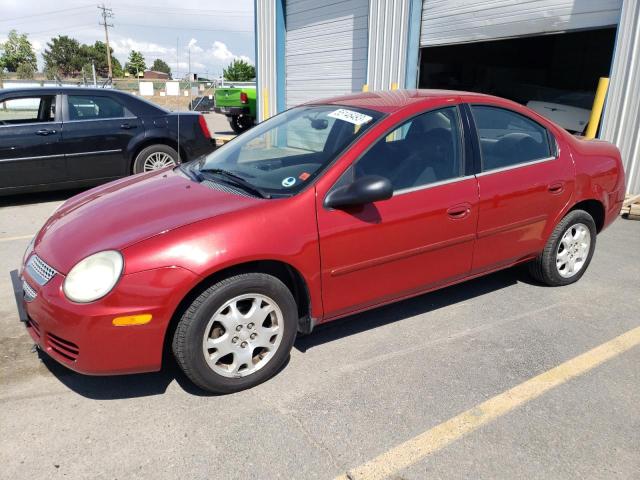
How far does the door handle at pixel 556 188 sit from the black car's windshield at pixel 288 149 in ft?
4.90

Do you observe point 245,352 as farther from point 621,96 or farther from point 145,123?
point 621,96

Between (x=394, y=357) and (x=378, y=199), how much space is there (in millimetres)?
1015

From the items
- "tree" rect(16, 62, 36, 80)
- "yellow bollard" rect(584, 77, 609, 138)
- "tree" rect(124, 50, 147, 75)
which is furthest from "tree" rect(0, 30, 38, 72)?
"yellow bollard" rect(584, 77, 609, 138)

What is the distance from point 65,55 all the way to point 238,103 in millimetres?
A: 90672

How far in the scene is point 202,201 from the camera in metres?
2.80

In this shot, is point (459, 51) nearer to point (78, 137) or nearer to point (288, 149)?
point (78, 137)

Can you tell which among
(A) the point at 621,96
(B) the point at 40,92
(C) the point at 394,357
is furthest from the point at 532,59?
(C) the point at 394,357

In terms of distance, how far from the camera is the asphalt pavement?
87.2 inches

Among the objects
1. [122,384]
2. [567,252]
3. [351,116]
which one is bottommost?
[122,384]

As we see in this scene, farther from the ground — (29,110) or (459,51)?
(459,51)

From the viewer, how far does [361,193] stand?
2.72 metres

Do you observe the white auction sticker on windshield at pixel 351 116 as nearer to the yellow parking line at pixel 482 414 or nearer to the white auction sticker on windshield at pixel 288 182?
the white auction sticker on windshield at pixel 288 182

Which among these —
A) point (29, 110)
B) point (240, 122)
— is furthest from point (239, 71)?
point (29, 110)

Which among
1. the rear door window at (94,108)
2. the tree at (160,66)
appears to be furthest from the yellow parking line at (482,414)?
the tree at (160,66)
